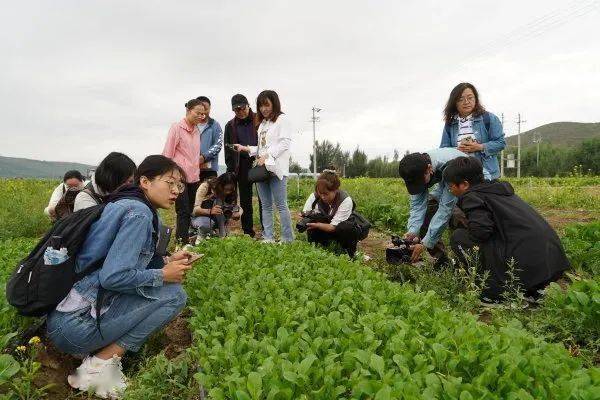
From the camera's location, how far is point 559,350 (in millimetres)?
2146

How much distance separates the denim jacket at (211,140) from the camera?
23.3 feet

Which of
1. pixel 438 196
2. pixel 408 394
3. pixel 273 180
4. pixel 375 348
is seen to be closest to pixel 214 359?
pixel 375 348

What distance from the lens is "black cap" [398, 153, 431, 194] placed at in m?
4.59

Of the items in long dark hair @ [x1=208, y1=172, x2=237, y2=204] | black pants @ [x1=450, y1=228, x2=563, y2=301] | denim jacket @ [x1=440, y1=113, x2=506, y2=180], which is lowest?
black pants @ [x1=450, y1=228, x2=563, y2=301]

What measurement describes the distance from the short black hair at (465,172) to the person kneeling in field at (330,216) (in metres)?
1.63

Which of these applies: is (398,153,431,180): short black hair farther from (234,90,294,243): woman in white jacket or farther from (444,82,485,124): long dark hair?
(234,90,294,243): woman in white jacket

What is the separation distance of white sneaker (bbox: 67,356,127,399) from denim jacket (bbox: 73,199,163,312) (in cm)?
35

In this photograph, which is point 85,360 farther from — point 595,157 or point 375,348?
point 595,157

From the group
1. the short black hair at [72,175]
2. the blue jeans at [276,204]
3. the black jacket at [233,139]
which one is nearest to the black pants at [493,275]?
the blue jeans at [276,204]

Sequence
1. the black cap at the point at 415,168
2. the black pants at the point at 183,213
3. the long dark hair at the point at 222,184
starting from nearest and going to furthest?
1. the black cap at the point at 415,168
2. the black pants at the point at 183,213
3. the long dark hair at the point at 222,184

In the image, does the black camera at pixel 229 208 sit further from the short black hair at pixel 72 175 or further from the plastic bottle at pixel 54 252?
the plastic bottle at pixel 54 252

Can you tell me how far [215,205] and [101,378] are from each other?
424 cm

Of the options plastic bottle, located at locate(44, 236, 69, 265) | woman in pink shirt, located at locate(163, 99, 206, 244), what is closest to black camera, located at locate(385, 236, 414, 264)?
woman in pink shirt, located at locate(163, 99, 206, 244)

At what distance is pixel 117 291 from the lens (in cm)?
294
